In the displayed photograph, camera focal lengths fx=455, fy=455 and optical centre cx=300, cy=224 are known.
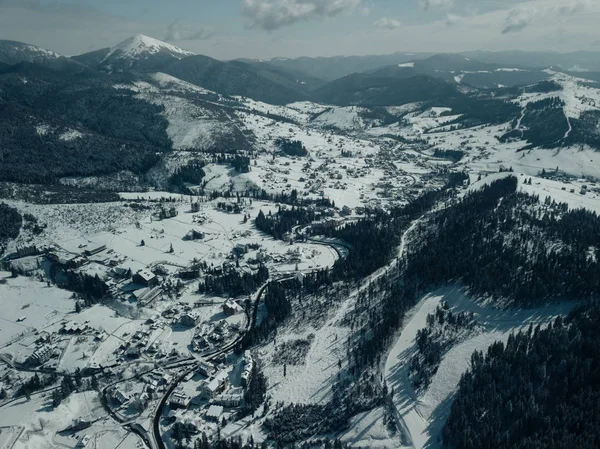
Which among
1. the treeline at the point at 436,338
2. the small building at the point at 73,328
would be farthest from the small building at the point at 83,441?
the treeline at the point at 436,338

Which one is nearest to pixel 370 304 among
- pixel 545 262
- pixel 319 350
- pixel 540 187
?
pixel 319 350

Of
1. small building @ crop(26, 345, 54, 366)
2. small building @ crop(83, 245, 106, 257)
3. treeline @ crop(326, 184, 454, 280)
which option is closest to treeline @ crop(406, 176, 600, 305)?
treeline @ crop(326, 184, 454, 280)

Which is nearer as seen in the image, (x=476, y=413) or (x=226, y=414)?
(x=476, y=413)

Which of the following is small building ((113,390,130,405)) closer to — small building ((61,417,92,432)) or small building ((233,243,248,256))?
small building ((61,417,92,432))

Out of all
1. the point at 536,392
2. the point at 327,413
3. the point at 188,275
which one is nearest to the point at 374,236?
the point at 188,275

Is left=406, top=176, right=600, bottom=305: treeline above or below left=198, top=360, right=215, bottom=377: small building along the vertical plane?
above

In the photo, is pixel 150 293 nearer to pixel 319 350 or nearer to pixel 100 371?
pixel 100 371

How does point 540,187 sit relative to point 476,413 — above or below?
above
